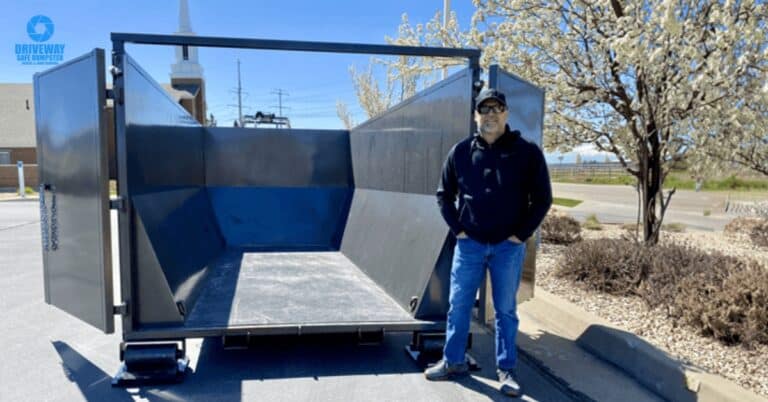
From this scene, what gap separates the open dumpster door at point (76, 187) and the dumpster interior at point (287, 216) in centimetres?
18

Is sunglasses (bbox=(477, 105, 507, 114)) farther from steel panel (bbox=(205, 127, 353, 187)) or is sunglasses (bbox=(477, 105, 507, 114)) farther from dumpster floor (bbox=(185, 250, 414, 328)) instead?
steel panel (bbox=(205, 127, 353, 187))

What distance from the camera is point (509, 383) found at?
9.98 feet

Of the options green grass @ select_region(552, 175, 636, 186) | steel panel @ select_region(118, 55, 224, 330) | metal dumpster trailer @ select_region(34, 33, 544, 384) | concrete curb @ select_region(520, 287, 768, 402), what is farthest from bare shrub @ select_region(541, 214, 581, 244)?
green grass @ select_region(552, 175, 636, 186)

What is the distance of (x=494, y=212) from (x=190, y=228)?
3.22 meters

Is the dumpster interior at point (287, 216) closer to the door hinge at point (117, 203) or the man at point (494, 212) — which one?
the door hinge at point (117, 203)

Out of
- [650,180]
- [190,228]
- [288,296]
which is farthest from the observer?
[650,180]

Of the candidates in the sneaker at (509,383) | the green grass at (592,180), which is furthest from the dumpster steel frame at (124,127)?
the green grass at (592,180)

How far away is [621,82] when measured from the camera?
6.00m

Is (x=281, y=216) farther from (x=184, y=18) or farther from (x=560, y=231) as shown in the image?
(x=184, y=18)

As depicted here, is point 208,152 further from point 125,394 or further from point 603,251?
point 603,251

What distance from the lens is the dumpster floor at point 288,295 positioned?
3.56 m

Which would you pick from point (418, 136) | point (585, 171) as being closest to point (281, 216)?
point (418, 136)

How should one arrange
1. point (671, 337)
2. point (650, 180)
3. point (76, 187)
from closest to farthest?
1. point (76, 187)
2. point (671, 337)
3. point (650, 180)

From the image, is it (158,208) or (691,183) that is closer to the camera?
(158,208)
